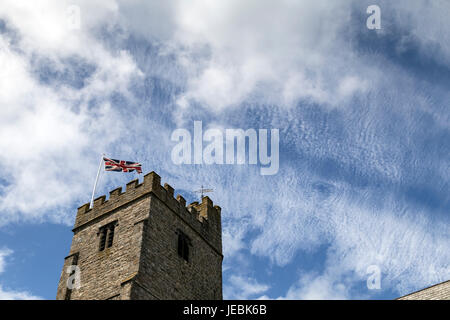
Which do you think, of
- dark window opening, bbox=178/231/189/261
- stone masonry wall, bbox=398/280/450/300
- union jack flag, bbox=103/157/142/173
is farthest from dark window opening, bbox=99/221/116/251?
stone masonry wall, bbox=398/280/450/300

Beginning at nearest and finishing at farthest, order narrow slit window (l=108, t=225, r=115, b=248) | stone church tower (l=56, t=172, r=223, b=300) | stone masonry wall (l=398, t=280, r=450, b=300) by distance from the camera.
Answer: stone masonry wall (l=398, t=280, r=450, b=300), stone church tower (l=56, t=172, r=223, b=300), narrow slit window (l=108, t=225, r=115, b=248)

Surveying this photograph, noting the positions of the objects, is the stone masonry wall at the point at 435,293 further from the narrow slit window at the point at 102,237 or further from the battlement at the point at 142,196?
the narrow slit window at the point at 102,237

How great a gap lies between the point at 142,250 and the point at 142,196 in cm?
376

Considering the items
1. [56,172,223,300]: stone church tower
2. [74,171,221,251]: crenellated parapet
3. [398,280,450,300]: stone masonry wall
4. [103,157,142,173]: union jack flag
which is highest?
[103,157,142,173]: union jack flag

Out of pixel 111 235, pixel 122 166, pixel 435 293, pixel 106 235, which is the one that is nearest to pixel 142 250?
pixel 111 235

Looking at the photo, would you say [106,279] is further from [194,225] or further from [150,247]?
[194,225]

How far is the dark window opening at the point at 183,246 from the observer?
939 inches

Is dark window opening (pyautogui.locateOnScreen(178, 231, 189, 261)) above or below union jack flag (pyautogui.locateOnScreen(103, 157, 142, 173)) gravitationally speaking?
below

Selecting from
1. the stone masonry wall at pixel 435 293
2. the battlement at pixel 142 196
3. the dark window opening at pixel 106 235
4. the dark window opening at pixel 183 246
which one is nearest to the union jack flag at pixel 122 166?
the battlement at pixel 142 196

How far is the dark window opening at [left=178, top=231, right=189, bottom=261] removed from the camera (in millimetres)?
23841

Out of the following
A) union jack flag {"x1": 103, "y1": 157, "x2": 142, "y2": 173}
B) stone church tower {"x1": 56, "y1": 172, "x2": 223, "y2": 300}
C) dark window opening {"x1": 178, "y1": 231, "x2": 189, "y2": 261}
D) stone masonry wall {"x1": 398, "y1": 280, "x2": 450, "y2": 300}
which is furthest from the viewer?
union jack flag {"x1": 103, "y1": 157, "x2": 142, "y2": 173}

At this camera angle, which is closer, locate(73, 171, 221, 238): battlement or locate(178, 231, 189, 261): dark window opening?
locate(178, 231, 189, 261): dark window opening

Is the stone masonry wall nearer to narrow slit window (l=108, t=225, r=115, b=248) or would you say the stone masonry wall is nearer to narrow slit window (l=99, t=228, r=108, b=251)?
narrow slit window (l=108, t=225, r=115, b=248)

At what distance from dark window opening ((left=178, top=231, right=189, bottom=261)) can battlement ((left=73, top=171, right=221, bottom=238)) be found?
1183 mm
